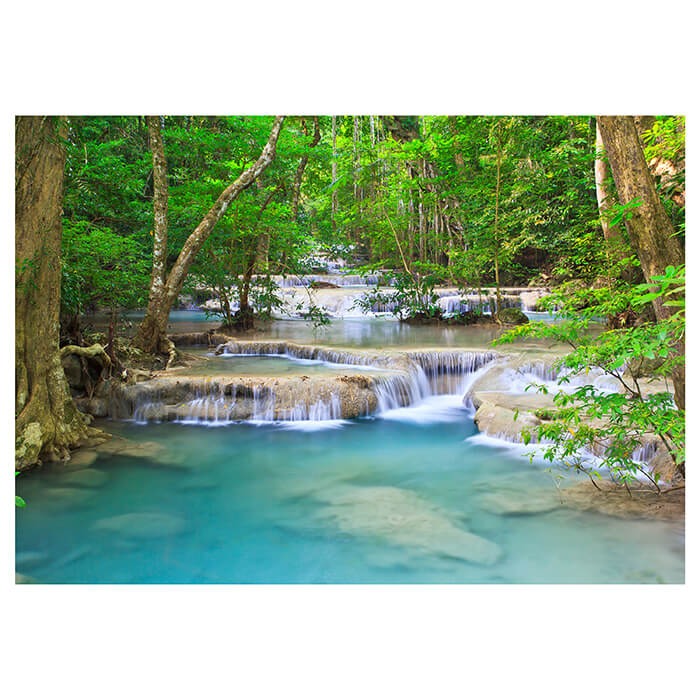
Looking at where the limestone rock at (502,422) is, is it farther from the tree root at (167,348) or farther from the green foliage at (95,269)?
the green foliage at (95,269)

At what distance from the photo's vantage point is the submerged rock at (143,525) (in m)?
3.46

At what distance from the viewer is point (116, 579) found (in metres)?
2.97

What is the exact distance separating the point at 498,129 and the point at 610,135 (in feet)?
23.9

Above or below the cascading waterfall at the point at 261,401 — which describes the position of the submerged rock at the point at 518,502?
below

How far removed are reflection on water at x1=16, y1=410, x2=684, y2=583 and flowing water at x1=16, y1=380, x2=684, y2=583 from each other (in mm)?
11

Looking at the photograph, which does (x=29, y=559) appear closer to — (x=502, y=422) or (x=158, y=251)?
(x=502, y=422)

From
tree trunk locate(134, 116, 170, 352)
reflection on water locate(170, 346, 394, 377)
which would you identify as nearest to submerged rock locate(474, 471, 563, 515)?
reflection on water locate(170, 346, 394, 377)

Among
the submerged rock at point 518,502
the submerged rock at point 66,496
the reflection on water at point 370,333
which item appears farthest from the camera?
the reflection on water at point 370,333

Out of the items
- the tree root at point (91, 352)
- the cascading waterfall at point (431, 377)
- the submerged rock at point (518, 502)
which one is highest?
the tree root at point (91, 352)

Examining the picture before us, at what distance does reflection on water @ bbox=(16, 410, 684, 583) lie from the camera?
3.00 meters

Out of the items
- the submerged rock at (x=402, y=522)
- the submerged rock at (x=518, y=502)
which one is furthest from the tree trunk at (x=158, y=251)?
the submerged rock at (x=518, y=502)

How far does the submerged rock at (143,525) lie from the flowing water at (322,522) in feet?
0.04

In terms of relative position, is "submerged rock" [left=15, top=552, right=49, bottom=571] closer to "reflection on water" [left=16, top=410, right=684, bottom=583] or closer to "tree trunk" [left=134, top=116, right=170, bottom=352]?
"reflection on water" [left=16, top=410, right=684, bottom=583]

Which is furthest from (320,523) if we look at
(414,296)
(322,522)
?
(414,296)
